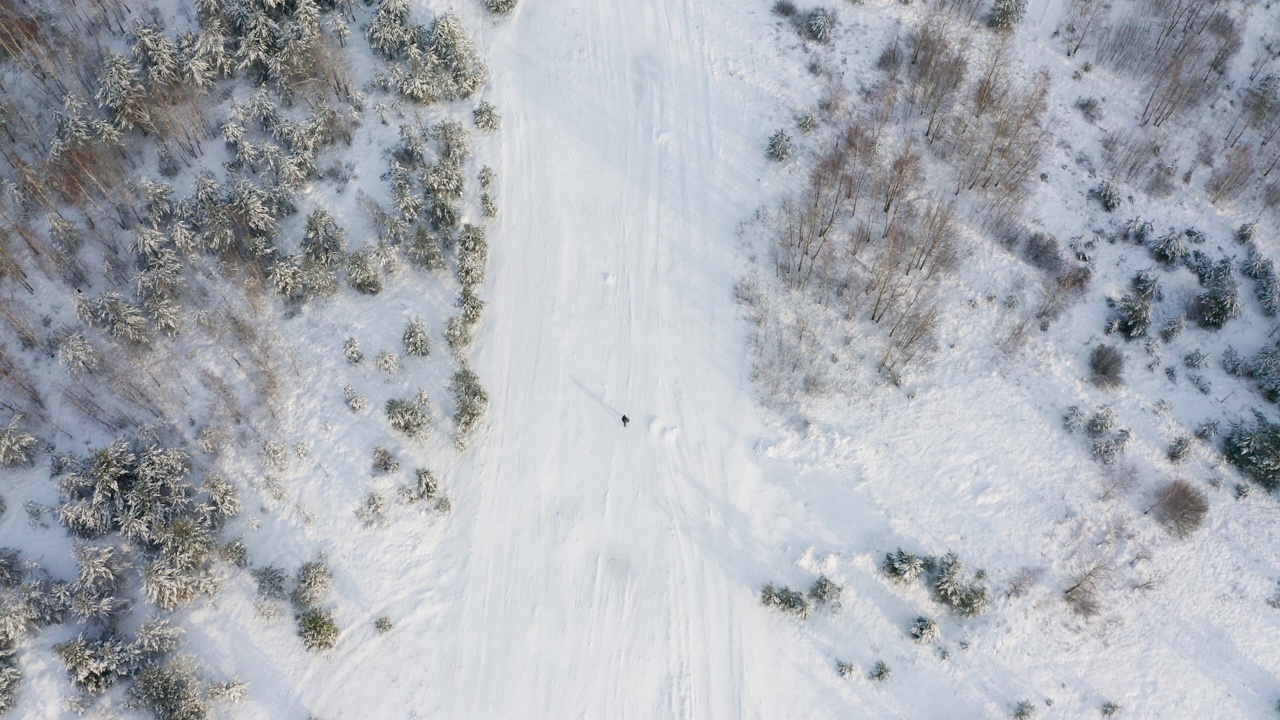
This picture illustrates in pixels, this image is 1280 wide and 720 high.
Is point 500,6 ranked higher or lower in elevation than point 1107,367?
higher

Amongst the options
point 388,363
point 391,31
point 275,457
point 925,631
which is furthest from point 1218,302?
point 391,31

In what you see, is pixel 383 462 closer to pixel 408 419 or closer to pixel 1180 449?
pixel 408 419

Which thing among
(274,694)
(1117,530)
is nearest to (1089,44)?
Answer: (1117,530)

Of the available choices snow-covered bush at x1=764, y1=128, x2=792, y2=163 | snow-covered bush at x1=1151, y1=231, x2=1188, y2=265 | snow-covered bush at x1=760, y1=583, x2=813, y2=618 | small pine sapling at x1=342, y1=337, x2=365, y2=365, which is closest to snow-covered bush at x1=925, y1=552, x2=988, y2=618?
snow-covered bush at x1=760, y1=583, x2=813, y2=618

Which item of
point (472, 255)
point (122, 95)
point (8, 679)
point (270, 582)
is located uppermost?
point (122, 95)

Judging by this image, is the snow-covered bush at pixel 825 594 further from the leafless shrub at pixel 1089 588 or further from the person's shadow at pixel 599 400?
the person's shadow at pixel 599 400

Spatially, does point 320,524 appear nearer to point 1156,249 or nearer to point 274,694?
point 274,694

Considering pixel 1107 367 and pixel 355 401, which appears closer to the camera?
pixel 355 401
